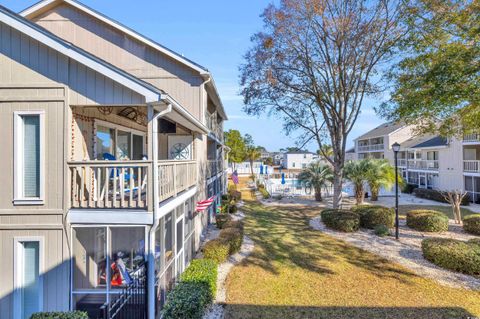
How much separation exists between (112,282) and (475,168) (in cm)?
3185

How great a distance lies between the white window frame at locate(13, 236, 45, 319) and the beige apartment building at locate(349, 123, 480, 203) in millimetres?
21093

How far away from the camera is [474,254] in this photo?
34.1 ft

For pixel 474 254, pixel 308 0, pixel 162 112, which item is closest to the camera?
pixel 162 112

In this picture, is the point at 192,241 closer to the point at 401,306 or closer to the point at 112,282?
the point at 112,282

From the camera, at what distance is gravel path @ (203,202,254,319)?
7.88 metres

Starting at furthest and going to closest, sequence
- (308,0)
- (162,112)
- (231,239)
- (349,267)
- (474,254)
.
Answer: (308,0)
(231,239)
(349,267)
(474,254)
(162,112)

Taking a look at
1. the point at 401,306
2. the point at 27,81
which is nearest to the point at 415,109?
the point at 401,306

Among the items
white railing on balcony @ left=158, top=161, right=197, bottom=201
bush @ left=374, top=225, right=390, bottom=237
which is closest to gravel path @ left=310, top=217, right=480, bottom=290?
bush @ left=374, top=225, right=390, bottom=237

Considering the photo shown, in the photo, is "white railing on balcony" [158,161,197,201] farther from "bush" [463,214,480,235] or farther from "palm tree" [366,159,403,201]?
"palm tree" [366,159,403,201]

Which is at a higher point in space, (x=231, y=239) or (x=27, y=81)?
(x=27, y=81)

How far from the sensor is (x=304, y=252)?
13.1m

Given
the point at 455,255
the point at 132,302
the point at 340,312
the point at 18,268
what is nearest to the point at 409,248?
the point at 455,255

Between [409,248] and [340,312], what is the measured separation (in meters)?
7.38

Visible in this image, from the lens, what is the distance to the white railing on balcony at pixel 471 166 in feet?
86.3
